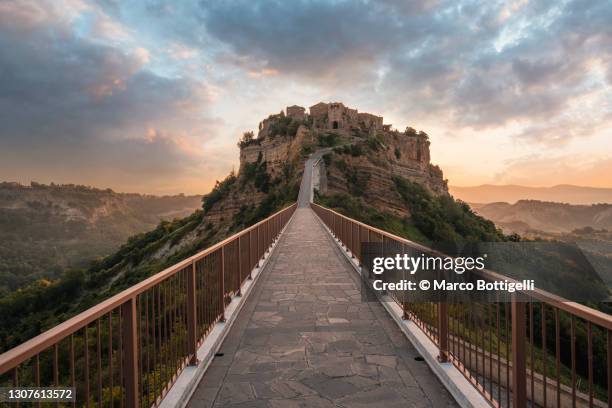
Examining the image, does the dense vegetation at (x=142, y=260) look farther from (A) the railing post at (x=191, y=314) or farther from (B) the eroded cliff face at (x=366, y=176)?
(A) the railing post at (x=191, y=314)

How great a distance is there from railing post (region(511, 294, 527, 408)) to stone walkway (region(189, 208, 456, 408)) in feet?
2.78

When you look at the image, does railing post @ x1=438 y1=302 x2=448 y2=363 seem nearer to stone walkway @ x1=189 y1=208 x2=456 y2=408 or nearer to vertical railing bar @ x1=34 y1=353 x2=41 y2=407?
stone walkway @ x1=189 y1=208 x2=456 y2=408

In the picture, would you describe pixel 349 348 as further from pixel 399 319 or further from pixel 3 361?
pixel 3 361

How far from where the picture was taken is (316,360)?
427 centimetres

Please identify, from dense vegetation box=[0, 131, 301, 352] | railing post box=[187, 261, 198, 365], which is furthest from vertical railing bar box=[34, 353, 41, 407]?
dense vegetation box=[0, 131, 301, 352]

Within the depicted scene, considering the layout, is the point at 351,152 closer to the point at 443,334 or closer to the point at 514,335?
the point at 443,334

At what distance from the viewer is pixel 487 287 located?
10.3 ft

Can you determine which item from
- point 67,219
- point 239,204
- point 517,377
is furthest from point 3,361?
point 67,219

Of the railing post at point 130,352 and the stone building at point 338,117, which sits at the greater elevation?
the stone building at point 338,117

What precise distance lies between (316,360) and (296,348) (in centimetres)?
43

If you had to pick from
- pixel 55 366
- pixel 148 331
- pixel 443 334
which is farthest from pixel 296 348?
pixel 55 366

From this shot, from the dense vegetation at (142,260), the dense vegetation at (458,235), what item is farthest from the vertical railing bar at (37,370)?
the dense vegetation at (142,260)

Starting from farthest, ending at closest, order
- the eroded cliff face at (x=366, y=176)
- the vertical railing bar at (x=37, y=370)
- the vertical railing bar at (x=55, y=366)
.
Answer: the eroded cliff face at (x=366, y=176) → the vertical railing bar at (x=55, y=366) → the vertical railing bar at (x=37, y=370)

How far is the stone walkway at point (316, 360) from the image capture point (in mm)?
3473
